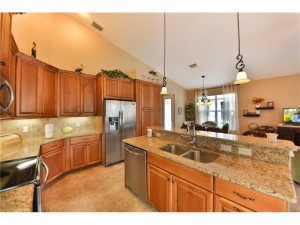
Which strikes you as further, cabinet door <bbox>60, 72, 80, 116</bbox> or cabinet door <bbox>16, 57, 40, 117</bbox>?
cabinet door <bbox>60, 72, 80, 116</bbox>

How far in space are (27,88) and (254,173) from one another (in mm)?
3425

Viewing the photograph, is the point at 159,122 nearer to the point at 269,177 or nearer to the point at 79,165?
the point at 79,165

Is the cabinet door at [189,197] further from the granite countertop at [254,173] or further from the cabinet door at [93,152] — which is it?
the cabinet door at [93,152]

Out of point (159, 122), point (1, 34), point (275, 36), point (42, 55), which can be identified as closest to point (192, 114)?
point (159, 122)

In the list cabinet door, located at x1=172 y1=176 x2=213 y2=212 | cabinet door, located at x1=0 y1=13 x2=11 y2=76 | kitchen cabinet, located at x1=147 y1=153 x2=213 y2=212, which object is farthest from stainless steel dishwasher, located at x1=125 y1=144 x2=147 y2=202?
cabinet door, located at x1=0 y1=13 x2=11 y2=76

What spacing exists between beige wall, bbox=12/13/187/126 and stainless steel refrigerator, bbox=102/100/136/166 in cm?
127

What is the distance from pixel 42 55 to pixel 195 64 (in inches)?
175

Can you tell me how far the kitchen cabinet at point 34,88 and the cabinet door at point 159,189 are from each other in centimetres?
234

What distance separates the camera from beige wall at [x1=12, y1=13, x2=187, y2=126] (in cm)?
276

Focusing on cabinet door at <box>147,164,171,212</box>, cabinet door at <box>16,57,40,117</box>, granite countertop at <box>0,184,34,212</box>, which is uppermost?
cabinet door at <box>16,57,40,117</box>

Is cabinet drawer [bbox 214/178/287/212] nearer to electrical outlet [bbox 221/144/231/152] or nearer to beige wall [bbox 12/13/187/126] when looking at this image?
electrical outlet [bbox 221/144/231/152]

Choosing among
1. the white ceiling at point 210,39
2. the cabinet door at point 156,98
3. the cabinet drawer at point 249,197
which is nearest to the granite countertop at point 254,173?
the cabinet drawer at point 249,197

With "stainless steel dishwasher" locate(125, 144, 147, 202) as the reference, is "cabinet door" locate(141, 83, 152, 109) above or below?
above

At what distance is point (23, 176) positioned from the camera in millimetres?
1033
